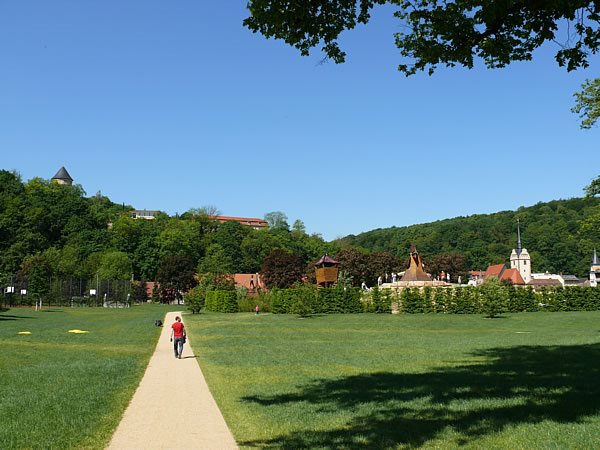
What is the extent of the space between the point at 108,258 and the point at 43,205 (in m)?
19.8

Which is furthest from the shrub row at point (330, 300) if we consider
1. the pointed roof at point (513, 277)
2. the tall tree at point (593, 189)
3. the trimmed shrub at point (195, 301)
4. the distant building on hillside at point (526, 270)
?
the distant building on hillside at point (526, 270)

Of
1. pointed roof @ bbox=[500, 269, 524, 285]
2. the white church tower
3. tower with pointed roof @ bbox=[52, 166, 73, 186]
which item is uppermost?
tower with pointed roof @ bbox=[52, 166, 73, 186]

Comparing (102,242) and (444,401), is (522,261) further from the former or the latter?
(444,401)

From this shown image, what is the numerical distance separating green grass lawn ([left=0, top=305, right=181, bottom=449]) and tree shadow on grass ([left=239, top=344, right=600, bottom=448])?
8.90 ft

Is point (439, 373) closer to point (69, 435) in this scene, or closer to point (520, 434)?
point (520, 434)

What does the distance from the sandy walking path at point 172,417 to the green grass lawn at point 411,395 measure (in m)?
0.33

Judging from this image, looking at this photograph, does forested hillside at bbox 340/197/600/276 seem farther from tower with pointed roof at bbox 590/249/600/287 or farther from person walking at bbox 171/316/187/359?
person walking at bbox 171/316/187/359

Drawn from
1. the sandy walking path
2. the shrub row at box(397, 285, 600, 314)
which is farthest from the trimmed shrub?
the sandy walking path

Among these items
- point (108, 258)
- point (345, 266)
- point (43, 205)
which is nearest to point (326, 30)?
point (345, 266)

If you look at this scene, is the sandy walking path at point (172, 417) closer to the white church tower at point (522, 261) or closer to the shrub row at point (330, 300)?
the shrub row at point (330, 300)

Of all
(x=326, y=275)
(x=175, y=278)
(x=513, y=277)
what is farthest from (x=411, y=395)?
(x=513, y=277)

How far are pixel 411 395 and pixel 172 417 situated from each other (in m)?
4.69

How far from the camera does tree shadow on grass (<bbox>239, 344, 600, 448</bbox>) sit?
838cm

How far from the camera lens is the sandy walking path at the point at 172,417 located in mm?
8188
